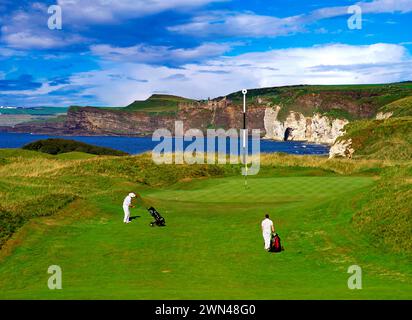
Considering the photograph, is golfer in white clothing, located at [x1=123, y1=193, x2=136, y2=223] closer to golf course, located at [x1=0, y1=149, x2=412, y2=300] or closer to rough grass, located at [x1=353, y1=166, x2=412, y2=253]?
golf course, located at [x1=0, y1=149, x2=412, y2=300]

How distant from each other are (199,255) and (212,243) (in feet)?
7.90

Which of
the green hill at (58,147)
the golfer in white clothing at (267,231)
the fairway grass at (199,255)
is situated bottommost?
the fairway grass at (199,255)

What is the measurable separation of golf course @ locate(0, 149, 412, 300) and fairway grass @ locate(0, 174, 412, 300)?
0.05 meters

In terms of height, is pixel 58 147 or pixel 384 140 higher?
pixel 384 140

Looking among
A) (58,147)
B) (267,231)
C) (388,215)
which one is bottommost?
(267,231)

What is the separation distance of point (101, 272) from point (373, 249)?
12.0 metres

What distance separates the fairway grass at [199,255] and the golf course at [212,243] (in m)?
0.05

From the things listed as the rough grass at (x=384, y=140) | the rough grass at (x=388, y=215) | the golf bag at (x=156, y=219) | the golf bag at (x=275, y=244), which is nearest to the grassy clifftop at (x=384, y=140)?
the rough grass at (x=384, y=140)


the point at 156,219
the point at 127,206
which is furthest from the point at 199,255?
the point at 127,206

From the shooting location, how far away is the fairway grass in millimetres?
17344

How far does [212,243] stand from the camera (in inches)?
1027

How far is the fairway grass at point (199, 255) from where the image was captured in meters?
17.3

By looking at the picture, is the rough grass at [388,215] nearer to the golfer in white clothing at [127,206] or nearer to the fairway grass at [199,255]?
the fairway grass at [199,255]

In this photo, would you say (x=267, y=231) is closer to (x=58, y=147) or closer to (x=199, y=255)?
(x=199, y=255)
